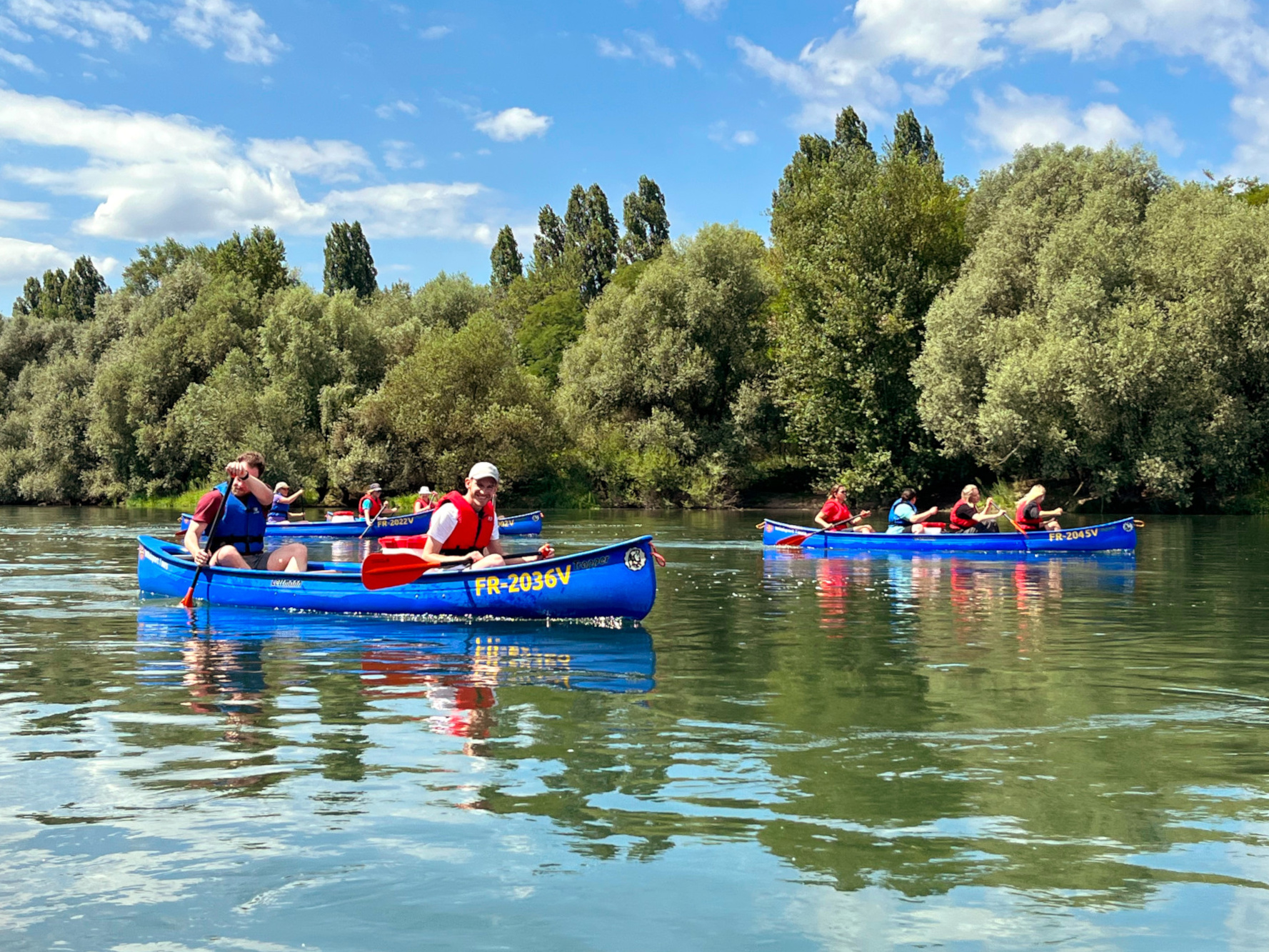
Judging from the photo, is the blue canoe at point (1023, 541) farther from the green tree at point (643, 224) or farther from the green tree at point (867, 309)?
the green tree at point (643, 224)

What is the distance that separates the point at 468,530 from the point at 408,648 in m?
1.96

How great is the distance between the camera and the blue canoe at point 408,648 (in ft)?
32.7

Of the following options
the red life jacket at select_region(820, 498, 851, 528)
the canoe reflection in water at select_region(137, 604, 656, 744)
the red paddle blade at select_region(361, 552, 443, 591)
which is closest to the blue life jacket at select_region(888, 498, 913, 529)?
the red life jacket at select_region(820, 498, 851, 528)

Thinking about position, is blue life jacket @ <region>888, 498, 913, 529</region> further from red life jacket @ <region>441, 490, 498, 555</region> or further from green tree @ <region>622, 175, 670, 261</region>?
green tree @ <region>622, 175, 670, 261</region>

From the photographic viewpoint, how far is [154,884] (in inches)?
195

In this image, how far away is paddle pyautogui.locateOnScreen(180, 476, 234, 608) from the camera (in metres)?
14.8

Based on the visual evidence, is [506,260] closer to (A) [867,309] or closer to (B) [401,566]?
(A) [867,309]

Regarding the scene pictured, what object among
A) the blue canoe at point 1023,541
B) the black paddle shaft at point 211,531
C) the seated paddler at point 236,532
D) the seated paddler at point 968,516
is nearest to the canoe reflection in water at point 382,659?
the black paddle shaft at point 211,531

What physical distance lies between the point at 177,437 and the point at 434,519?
1805 inches

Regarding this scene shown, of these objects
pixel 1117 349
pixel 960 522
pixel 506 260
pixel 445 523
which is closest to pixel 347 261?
pixel 506 260

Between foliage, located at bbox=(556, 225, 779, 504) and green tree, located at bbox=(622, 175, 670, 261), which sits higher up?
green tree, located at bbox=(622, 175, 670, 261)

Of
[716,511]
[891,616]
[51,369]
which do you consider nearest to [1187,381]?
[716,511]

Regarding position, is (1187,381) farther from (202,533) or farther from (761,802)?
(761,802)

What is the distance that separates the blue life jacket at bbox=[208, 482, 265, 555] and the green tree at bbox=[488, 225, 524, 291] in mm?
76973
